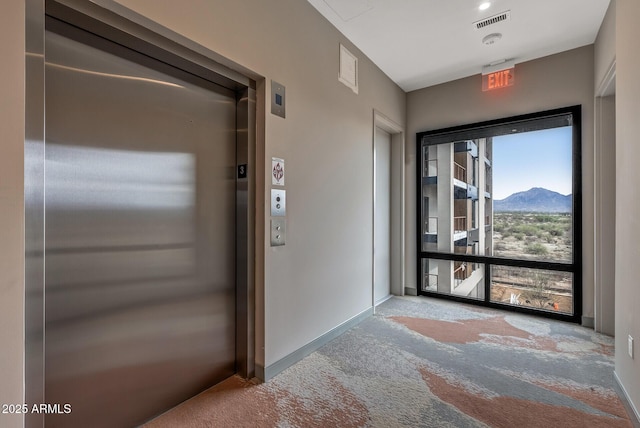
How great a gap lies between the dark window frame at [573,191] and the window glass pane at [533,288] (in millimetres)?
64

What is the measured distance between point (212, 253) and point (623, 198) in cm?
288

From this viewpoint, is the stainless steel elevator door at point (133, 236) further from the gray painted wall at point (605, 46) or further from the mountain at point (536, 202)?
the mountain at point (536, 202)

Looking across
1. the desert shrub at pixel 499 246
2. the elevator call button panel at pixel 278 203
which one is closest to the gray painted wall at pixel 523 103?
the desert shrub at pixel 499 246

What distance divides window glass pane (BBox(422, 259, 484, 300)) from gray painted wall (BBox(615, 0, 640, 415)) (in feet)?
6.36

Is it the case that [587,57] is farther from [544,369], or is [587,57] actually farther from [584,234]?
[544,369]

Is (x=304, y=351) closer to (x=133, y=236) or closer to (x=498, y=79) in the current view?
(x=133, y=236)

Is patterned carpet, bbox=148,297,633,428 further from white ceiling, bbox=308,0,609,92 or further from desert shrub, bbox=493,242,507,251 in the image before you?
white ceiling, bbox=308,0,609,92

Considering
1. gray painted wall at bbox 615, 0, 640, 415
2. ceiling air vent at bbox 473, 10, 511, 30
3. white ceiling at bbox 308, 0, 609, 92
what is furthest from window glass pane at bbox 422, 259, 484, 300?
ceiling air vent at bbox 473, 10, 511, 30

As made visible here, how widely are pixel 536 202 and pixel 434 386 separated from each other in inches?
110

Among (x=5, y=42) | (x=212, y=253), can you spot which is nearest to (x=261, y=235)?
(x=212, y=253)

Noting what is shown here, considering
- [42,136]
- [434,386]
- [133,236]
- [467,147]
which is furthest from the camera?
[467,147]

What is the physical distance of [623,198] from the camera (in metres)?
1.99

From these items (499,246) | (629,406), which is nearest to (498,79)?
(499,246)

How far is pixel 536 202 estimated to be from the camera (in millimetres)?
3695
